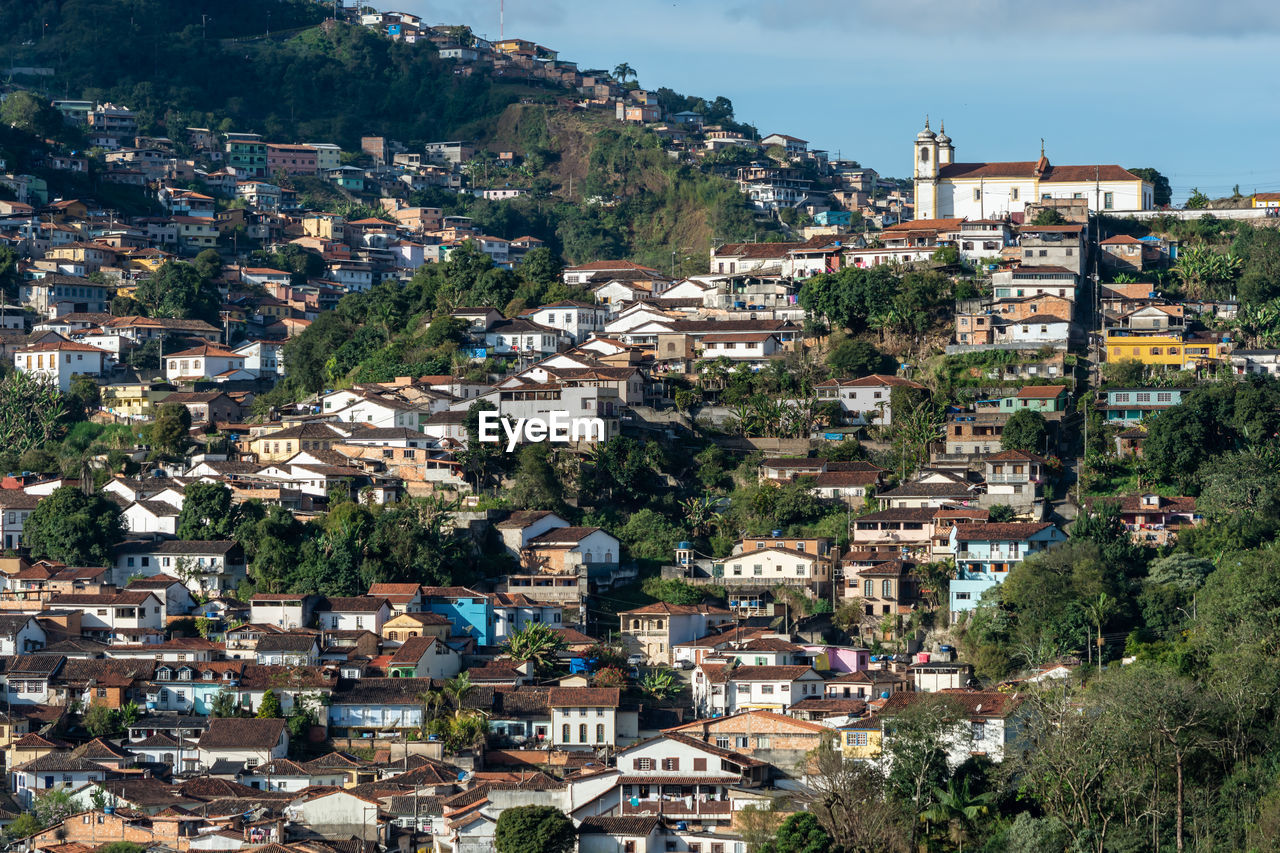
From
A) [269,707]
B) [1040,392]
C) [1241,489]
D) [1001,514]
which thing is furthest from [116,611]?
[1241,489]

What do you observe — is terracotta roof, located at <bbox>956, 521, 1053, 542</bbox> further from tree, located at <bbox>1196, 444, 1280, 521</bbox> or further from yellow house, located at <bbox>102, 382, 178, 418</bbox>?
yellow house, located at <bbox>102, 382, 178, 418</bbox>

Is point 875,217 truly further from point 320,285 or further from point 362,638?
point 362,638

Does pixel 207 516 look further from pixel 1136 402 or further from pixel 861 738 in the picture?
pixel 1136 402

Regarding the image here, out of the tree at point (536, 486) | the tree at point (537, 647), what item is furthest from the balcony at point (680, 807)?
the tree at point (536, 486)

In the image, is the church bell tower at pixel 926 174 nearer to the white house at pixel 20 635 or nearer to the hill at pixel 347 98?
the hill at pixel 347 98


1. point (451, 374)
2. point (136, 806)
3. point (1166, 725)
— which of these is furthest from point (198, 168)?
point (1166, 725)

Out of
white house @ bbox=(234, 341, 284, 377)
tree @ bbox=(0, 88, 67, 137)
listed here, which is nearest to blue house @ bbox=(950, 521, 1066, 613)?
white house @ bbox=(234, 341, 284, 377)
